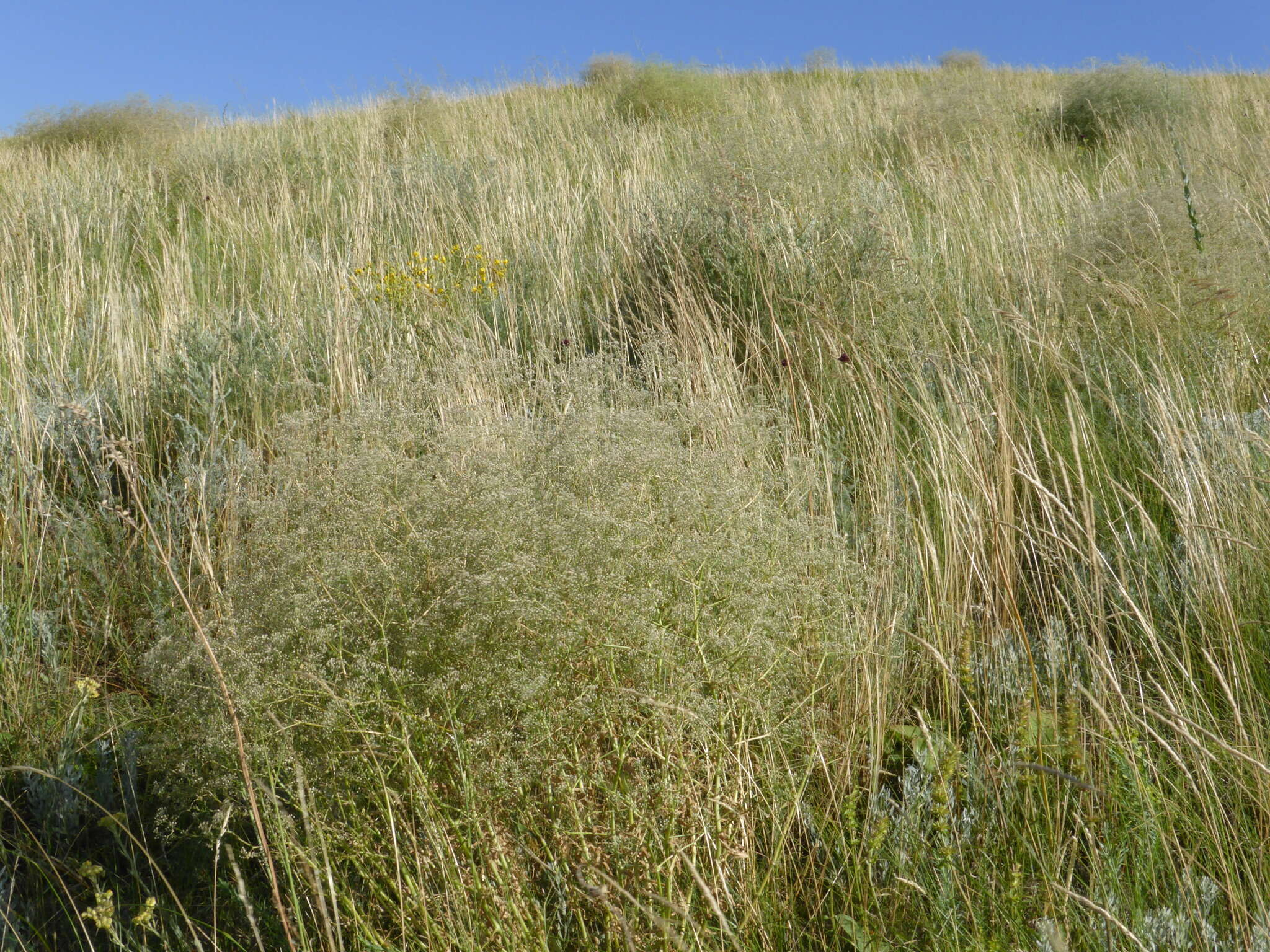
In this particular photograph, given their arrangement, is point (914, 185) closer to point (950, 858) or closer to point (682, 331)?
point (682, 331)

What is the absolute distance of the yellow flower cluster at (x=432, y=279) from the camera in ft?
13.6

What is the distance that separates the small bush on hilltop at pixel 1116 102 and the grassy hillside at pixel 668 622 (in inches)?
206

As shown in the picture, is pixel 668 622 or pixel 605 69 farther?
pixel 605 69

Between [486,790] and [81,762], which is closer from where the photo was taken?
[486,790]

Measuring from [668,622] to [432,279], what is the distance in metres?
3.37

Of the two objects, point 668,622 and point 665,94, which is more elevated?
point 665,94

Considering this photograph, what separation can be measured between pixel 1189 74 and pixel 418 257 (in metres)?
10.9

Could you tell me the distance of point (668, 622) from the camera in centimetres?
156

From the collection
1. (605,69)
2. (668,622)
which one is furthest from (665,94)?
(668,622)

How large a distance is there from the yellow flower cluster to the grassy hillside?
202mm

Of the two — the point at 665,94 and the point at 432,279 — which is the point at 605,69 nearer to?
the point at 665,94

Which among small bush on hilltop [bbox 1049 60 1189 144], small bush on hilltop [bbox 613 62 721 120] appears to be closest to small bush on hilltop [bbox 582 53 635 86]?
small bush on hilltop [bbox 613 62 721 120]

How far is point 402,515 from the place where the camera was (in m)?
1.58

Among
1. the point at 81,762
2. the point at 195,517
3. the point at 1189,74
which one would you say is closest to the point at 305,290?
the point at 195,517
